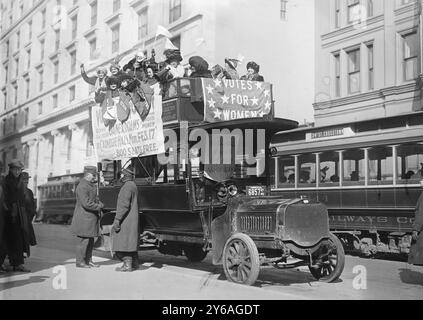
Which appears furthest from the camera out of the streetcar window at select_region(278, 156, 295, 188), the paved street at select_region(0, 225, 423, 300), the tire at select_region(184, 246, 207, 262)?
the streetcar window at select_region(278, 156, 295, 188)

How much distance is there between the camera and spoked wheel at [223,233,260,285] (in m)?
6.92

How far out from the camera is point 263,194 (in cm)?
806

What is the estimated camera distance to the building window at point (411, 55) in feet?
60.3

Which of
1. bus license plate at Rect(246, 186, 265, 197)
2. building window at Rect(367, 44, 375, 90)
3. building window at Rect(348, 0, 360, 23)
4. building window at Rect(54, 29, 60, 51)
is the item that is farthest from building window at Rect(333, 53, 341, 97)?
building window at Rect(54, 29, 60, 51)

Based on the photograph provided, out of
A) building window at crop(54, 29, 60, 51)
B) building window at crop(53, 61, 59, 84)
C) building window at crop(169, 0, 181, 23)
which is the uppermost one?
building window at crop(169, 0, 181, 23)

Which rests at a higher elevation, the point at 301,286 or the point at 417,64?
the point at 417,64

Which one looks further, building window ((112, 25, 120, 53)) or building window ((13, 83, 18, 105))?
building window ((112, 25, 120, 53))

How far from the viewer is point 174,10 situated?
8734 millimetres

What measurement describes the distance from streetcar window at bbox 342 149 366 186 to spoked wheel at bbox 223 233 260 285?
18.9 ft

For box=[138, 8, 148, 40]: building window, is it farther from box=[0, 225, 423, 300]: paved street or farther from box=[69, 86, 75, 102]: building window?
box=[0, 225, 423, 300]: paved street

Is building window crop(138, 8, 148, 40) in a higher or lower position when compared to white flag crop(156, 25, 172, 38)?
higher
